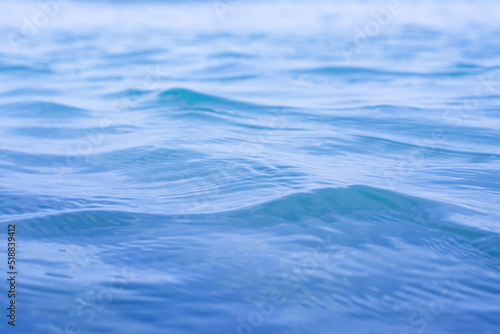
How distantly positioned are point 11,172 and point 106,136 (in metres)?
1.29

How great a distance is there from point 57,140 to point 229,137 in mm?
1765

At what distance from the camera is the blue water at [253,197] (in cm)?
260

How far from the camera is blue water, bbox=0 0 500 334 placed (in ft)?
8.52

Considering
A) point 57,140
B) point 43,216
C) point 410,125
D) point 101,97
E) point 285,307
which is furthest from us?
point 101,97

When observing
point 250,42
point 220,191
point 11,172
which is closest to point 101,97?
point 11,172

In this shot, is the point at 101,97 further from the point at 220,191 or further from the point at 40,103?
the point at 220,191

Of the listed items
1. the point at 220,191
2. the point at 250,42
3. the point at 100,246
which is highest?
the point at 250,42

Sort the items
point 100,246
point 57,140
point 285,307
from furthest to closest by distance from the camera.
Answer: point 57,140 < point 100,246 < point 285,307

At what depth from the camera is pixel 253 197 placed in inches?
154

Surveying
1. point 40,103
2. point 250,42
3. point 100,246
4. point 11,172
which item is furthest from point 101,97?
point 250,42

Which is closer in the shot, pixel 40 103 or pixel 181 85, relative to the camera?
pixel 40 103

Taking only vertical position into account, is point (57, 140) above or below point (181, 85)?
below

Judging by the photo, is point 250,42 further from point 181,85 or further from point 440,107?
point 440,107

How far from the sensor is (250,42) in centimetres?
1268
